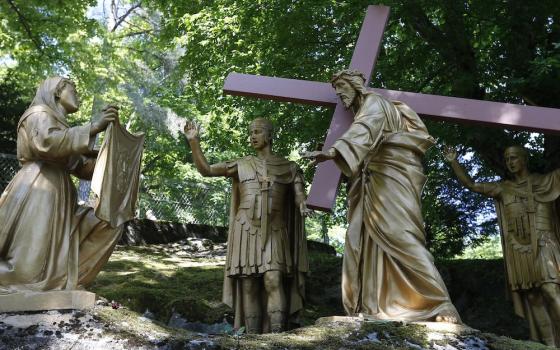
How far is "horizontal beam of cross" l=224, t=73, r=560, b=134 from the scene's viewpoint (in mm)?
7383

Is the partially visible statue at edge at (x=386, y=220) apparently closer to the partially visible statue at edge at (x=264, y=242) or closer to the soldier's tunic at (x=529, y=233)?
the partially visible statue at edge at (x=264, y=242)

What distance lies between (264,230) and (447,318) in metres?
2.34

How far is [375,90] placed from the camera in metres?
7.55

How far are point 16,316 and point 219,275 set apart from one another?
5439mm

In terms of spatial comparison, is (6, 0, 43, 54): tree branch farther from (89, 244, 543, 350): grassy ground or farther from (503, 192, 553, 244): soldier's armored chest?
(503, 192, 553, 244): soldier's armored chest

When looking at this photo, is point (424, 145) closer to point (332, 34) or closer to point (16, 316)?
point (16, 316)

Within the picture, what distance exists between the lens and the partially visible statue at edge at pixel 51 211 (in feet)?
18.6

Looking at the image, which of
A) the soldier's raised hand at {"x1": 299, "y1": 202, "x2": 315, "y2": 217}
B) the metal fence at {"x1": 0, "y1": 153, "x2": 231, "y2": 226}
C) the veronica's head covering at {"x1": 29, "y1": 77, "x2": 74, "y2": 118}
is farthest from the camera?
the metal fence at {"x1": 0, "y1": 153, "x2": 231, "y2": 226}

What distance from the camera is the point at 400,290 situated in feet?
20.6

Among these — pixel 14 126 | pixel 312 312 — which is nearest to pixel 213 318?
pixel 312 312

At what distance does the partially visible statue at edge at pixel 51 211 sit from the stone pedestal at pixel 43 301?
3.5 inches

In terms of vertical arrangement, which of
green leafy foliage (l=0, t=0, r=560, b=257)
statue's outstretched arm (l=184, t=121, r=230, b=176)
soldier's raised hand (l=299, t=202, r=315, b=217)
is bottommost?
soldier's raised hand (l=299, t=202, r=315, b=217)

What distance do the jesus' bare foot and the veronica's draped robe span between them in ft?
9.16

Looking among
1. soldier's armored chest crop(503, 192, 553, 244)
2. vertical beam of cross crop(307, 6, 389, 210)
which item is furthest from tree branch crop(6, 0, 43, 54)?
soldier's armored chest crop(503, 192, 553, 244)
